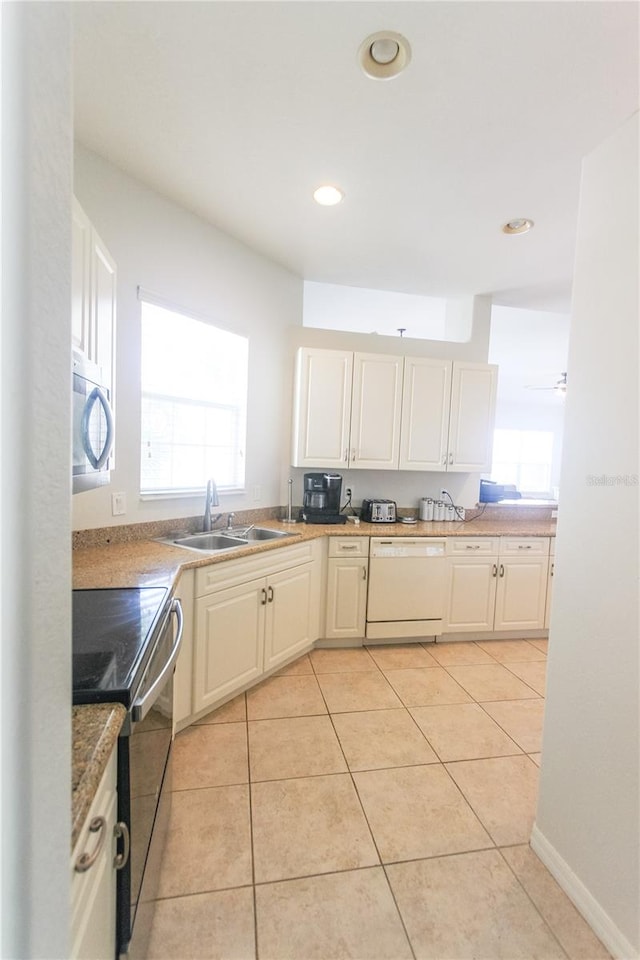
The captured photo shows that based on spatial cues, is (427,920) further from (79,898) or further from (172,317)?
(172,317)

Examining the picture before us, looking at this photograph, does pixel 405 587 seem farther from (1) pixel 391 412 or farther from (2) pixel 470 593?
(1) pixel 391 412

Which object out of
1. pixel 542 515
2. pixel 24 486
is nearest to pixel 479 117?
Result: pixel 24 486

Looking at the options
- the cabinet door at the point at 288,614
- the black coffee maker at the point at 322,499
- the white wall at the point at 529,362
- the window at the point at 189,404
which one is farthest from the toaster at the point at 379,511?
the white wall at the point at 529,362

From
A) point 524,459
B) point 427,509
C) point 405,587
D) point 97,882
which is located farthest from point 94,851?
point 524,459

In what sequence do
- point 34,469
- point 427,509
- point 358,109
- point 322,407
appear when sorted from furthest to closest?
1. point 427,509
2. point 322,407
3. point 358,109
4. point 34,469

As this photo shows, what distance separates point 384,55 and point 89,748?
7.48 ft

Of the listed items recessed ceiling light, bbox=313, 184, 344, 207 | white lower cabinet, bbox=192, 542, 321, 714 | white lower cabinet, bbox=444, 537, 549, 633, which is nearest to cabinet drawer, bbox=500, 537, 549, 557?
white lower cabinet, bbox=444, 537, 549, 633

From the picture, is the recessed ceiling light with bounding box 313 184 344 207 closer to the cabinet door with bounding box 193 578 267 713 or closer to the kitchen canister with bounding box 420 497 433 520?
the cabinet door with bounding box 193 578 267 713

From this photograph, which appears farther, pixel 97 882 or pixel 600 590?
pixel 600 590

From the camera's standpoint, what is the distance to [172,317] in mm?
2531

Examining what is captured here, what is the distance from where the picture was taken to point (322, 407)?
10.4ft

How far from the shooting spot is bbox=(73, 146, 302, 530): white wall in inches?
84.9

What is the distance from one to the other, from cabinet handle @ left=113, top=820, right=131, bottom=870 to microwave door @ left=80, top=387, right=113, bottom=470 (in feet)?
3.04

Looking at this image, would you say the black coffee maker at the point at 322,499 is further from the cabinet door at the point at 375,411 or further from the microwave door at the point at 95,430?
the microwave door at the point at 95,430
